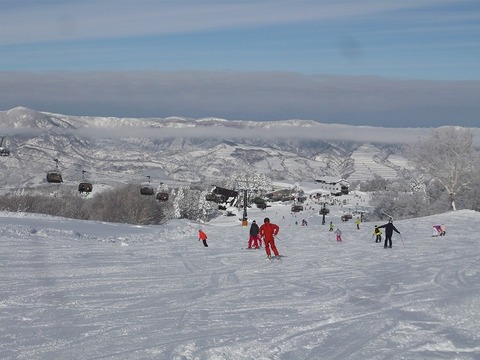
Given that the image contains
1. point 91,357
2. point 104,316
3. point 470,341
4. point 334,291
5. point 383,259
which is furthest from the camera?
point 383,259

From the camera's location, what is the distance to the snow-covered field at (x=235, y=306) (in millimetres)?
9570

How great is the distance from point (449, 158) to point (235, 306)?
66410mm

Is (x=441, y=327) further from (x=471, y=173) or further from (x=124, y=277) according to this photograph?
(x=471, y=173)

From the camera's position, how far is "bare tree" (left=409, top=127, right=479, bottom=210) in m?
74.1

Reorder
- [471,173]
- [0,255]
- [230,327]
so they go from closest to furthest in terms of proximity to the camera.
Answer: [230,327] < [0,255] < [471,173]

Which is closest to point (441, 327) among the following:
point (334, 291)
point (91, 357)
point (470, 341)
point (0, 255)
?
point (470, 341)

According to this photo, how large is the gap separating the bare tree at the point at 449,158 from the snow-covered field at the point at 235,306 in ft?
167

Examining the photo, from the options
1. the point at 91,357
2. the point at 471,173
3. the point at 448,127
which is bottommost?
the point at 91,357

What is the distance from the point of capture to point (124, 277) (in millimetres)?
18047

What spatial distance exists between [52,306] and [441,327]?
7.10 metres

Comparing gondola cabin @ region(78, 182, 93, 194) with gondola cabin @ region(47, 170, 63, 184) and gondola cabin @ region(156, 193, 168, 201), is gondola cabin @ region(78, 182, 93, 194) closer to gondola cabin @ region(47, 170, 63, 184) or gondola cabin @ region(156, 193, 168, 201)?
gondola cabin @ region(47, 170, 63, 184)

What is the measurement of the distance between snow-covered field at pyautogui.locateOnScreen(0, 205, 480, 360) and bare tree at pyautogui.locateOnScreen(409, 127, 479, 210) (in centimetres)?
5103

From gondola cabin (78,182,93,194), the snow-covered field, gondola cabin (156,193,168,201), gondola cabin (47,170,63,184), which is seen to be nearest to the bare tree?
gondola cabin (156,193,168,201)

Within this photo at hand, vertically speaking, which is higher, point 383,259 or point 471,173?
point 471,173
